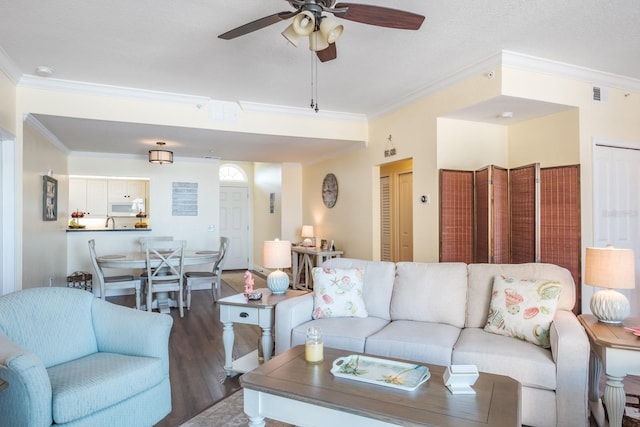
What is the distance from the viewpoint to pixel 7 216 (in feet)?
12.3

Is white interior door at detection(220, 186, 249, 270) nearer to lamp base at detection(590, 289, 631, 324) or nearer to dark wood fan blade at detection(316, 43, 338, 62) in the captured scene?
dark wood fan blade at detection(316, 43, 338, 62)

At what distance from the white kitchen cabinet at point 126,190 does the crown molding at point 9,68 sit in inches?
137

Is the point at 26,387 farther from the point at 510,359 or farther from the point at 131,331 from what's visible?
the point at 510,359

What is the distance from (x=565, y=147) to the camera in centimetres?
396

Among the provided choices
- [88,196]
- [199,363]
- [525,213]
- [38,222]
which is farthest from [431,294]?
[88,196]

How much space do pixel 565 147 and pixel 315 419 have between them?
366cm

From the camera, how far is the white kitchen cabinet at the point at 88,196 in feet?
22.7

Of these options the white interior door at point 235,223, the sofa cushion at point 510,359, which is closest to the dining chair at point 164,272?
the sofa cushion at point 510,359

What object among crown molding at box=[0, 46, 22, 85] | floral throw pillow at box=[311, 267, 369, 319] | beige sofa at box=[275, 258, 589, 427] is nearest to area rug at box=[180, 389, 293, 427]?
beige sofa at box=[275, 258, 589, 427]

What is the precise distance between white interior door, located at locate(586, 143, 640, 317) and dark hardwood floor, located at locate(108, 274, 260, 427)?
360cm

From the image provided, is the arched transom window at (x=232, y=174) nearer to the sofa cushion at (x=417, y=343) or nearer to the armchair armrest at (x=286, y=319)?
the armchair armrest at (x=286, y=319)

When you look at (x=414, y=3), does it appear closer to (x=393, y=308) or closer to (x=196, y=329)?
(x=393, y=308)

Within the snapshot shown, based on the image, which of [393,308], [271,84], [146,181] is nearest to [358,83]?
[271,84]

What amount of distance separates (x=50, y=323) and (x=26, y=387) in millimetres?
667
